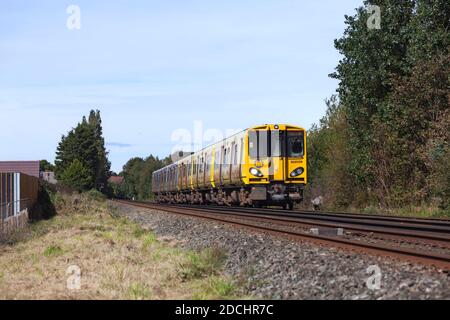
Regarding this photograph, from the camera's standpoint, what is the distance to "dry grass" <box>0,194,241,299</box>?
758cm

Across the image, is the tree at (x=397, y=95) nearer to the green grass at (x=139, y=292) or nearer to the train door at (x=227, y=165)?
the train door at (x=227, y=165)

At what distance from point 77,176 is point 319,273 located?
77.6 meters

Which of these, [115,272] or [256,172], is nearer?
[115,272]

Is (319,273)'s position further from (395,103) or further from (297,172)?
(395,103)

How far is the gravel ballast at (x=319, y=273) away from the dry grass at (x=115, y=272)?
1.37 ft

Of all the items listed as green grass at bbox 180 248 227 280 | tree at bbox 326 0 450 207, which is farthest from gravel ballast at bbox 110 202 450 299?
tree at bbox 326 0 450 207

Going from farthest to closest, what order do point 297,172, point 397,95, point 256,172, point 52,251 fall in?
point 397,95 < point 297,172 < point 256,172 < point 52,251

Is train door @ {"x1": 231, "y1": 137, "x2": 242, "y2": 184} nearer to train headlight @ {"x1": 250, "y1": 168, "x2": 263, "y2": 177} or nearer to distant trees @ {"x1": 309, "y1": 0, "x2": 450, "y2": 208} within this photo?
train headlight @ {"x1": 250, "y1": 168, "x2": 263, "y2": 177}

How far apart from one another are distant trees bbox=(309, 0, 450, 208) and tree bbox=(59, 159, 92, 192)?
52413 mm

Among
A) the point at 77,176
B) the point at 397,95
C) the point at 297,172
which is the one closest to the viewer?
the point at 297,172

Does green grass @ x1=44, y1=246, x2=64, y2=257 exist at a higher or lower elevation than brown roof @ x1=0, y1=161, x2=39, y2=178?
lower

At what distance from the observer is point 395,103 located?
27.8 meters

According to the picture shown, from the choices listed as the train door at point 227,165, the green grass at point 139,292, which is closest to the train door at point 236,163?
the train door at point 227,165

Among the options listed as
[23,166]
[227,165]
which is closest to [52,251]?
[227,165]
